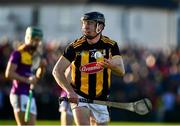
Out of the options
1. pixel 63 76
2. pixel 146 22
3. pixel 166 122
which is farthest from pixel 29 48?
pixel 146 22

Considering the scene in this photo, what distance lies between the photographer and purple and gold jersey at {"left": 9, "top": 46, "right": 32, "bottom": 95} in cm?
1628

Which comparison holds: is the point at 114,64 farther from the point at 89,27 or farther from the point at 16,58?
the point at 16,58

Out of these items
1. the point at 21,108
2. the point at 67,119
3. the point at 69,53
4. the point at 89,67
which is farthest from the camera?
the point at 67,119

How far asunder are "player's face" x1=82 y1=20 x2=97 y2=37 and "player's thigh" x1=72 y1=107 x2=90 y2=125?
113cm

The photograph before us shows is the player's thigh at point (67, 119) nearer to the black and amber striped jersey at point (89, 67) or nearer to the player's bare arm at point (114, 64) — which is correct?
the black and amber striped jersey at point (89, 67)

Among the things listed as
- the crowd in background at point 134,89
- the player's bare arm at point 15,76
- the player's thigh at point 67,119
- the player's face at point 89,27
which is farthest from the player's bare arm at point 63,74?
the crowd in background at point 134,89

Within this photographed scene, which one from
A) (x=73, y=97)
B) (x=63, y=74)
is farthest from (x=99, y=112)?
(x=63, y=74)

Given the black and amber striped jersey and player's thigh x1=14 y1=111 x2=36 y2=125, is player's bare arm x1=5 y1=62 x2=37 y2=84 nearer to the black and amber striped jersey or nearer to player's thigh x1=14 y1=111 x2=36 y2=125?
player's thigh x1=14 y1=111 x2=36 y2=125

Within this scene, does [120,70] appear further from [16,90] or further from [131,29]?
[131,29]

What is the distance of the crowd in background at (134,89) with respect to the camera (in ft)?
89.0

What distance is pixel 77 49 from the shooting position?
13633 millimetres

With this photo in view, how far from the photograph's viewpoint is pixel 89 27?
44.2 feet

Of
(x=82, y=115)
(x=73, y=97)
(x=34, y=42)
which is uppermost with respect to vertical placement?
(x=34, y=42)

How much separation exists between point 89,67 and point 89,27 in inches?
25.4
